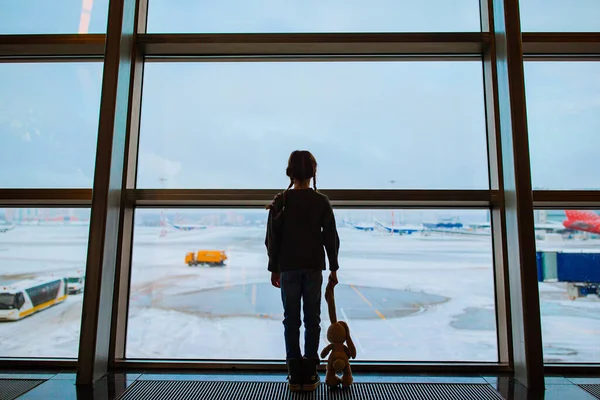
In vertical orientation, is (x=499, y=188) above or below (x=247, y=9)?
below

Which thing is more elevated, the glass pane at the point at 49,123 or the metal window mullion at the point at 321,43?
the metal window mullion at the point at 321,43

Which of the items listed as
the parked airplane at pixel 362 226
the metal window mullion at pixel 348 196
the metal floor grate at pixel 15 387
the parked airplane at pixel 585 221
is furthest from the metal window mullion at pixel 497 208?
the metal floor grate at pixel 15 387

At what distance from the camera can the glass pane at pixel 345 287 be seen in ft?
8.21

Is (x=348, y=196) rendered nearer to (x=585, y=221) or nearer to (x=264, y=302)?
(x=264, y=302)

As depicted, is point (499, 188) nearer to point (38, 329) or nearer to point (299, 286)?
point (299, 286)

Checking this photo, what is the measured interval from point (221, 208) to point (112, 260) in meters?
0.74

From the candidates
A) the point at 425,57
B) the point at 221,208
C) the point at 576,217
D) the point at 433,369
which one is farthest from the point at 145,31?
the point at 576,217

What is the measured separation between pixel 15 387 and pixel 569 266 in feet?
11.0

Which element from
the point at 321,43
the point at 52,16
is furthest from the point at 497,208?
the point at 52,16

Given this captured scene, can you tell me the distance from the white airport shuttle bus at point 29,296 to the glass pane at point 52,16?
1751mm

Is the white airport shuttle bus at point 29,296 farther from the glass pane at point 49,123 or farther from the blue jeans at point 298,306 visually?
the blue jeans at point 298,306

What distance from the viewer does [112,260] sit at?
2.42 metres

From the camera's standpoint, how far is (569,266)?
2.55 meters

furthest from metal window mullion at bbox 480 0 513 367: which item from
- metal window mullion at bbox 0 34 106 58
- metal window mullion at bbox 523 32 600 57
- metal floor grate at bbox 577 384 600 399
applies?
metal window mullion at bbox 0 34 106 58
